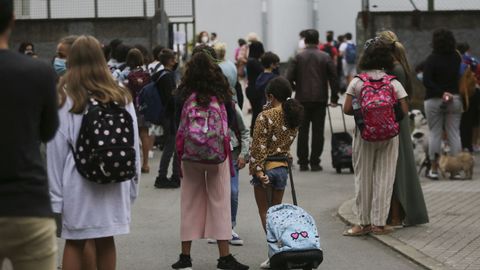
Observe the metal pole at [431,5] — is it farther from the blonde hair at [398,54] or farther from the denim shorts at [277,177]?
the denim shorts at [277,177]

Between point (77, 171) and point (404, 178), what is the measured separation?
459 centimetres

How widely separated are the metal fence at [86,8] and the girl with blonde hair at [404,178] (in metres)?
11.8

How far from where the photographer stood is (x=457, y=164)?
14516mm

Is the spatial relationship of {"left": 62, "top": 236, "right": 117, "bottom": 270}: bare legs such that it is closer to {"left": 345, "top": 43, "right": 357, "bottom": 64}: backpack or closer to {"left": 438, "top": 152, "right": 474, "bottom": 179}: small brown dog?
{"left": 438, "top": 152, "right": 474, "bottom": 179}: small brown dog

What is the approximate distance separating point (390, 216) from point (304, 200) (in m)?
2.53

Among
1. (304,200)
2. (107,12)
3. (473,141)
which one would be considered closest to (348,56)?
(107,12)

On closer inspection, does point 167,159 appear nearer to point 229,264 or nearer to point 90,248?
point 229,264

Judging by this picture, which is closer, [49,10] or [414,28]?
[414,28]

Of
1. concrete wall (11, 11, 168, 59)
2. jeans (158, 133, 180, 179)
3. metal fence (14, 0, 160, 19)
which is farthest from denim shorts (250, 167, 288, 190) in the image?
metal fence (14, 0, 160, 19)

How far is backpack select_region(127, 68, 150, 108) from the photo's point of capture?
50.7 ft

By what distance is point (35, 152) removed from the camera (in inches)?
193

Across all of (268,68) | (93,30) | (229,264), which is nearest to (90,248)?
(229,264)

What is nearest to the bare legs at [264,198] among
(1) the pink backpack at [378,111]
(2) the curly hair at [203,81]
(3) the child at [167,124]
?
(2) the curly hair at [203,81]

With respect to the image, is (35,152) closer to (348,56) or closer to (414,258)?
(414,258)
